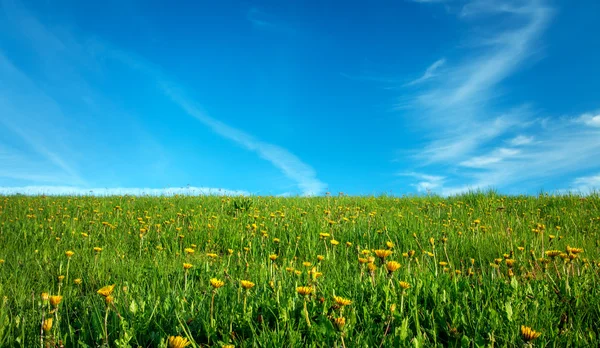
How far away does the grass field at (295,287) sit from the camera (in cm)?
240

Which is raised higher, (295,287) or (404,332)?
(295,287)

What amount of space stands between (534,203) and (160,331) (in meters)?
9.96

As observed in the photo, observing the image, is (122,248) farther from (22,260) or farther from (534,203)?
(534,203)

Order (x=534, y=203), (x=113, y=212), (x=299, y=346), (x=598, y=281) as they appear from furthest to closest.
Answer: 1. (x=534, y=203)
2. (x=113, y=212)
3. (x=598, y=281)
4. (x=299, y=346)

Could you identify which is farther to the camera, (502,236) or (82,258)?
(502,236)

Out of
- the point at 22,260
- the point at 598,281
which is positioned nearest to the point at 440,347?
the point at 598,281

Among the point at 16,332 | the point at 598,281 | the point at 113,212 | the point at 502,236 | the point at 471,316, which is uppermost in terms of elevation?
the point at 113,212

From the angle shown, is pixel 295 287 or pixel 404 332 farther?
pixel 295 287

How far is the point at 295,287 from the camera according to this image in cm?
302

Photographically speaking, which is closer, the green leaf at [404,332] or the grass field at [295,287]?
the green leaf at [404,332]

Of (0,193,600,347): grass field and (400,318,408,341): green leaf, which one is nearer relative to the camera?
(400,318,408,341): green leaf

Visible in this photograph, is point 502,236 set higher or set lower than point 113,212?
lower

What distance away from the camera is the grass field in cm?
240

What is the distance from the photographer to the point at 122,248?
567 centimetres
